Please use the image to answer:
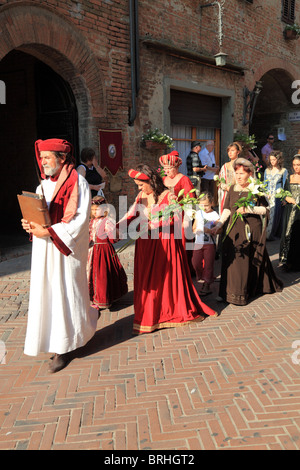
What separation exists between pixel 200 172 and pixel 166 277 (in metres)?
6.32

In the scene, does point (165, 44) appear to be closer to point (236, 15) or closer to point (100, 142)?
point (100, 142)

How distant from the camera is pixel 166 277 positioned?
14.8 ft

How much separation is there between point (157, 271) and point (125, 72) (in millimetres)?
6079

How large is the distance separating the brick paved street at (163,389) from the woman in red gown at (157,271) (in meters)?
0.18

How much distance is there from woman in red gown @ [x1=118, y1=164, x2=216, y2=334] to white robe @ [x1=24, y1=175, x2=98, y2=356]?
3.09 ft

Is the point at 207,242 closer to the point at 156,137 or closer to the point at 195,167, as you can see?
the point at 156,137

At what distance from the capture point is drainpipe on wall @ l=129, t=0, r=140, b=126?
8883mm

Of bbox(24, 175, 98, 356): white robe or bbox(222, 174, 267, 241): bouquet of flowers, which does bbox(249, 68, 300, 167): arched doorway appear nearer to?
bbox(222, 174, 267, 241): bouquet of flowers

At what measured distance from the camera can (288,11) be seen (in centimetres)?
1462

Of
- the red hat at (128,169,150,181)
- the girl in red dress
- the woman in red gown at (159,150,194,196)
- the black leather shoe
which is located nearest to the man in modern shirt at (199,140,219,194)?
the woman in red gown at (159,150,194,196)

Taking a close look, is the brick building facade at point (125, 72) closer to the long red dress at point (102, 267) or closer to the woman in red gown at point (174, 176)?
the woman in red gown at point (174, 176)

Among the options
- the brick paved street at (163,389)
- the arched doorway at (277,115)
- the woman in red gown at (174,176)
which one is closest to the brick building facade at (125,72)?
the arched doorway at (277,115)

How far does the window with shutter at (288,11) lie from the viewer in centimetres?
1431
